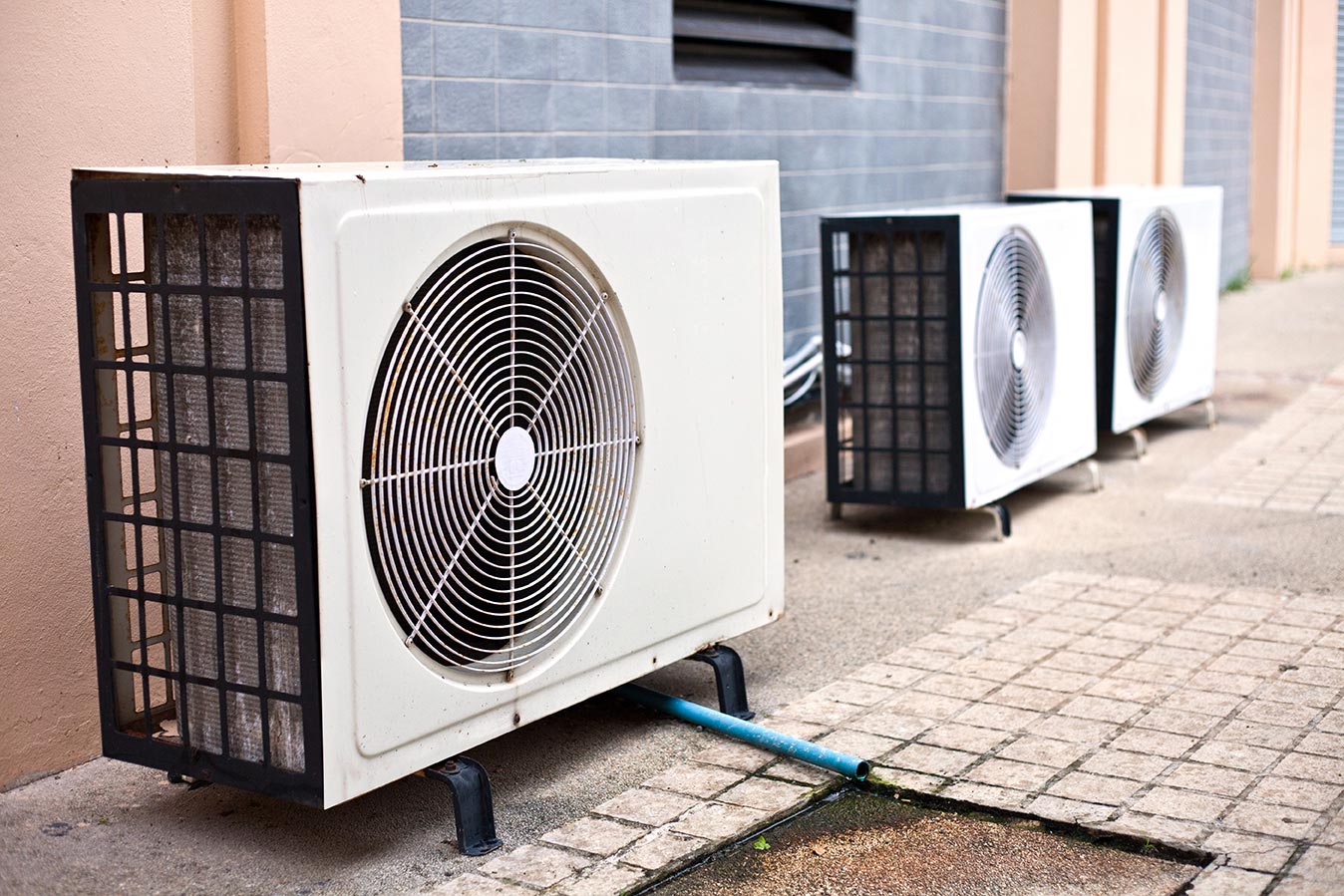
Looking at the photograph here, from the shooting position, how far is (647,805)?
309 centimetres

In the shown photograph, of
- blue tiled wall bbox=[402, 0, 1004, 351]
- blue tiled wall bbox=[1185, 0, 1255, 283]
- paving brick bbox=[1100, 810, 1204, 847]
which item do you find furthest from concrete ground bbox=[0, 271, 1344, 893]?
blue tiled wall bbox=[1185, 0, 1255, 283]

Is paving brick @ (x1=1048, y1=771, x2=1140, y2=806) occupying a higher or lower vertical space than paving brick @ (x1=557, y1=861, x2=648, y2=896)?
higher

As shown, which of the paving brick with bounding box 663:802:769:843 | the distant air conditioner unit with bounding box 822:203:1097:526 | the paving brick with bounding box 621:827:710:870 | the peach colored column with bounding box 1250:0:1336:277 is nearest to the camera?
the paving brick with bounding box 621:827:710:870

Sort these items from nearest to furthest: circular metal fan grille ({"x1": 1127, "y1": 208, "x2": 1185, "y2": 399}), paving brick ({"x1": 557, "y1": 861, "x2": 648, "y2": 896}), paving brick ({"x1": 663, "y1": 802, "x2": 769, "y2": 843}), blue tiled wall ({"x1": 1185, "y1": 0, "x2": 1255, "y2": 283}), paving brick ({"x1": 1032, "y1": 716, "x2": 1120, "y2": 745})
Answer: paving brick ({"x1": 557, "y1": 861, "x2": 648, "y2": 896}), paving brick ({"x1": 663, "y1": 802, "x2": 769, "y2": 843}), paving brick ({"x1": 1032, "y1": 716, "x2": 1120, "y2": 745}), circular metal fan grille ({"x1": 1127, "y1": 208, "x2": 1185, "y2": 399}), blue tiled wall ({"x1": 1185, "y1": 0, "x2": 1255, "y2": 283})

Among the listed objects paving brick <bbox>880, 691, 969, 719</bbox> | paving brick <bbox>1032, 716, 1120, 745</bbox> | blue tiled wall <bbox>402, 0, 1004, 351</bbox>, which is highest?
blue tiled wall <bbox>402, 0, 1004, 351</bbox>

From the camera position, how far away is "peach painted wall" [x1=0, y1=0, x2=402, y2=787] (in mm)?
3086

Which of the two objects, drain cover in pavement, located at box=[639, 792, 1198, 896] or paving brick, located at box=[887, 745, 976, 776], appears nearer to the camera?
drain cover in pavement, located at box=[639, 792, 1198, 896]

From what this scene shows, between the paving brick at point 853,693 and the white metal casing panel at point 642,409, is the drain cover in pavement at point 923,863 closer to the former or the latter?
the white metal casing panel at point 642,409

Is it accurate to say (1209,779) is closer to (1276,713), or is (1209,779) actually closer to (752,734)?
(1276,713)

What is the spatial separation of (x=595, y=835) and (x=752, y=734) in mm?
545

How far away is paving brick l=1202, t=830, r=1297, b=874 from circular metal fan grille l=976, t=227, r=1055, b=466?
7.94ft

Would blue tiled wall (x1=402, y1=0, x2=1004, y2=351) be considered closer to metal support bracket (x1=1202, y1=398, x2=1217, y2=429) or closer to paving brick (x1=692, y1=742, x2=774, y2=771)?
metal support bracket (x1=1202, y1=398, x2=1217, y2=429)

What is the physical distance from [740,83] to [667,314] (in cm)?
319

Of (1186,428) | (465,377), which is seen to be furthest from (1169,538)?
(465,377)
